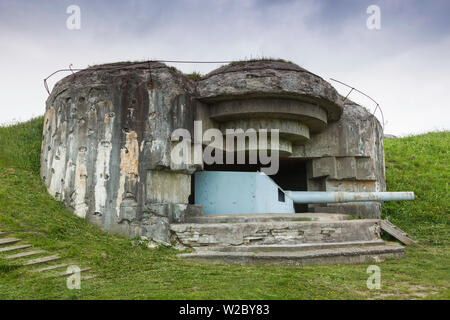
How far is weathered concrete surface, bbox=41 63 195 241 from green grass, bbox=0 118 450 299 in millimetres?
397

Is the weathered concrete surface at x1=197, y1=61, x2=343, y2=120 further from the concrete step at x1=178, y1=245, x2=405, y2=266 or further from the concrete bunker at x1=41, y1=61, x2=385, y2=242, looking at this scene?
the concrete step at x1=178, y1=245, x2=405, y2=266

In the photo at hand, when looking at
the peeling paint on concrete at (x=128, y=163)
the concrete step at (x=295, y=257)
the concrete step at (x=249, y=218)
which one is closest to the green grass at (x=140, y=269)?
the concrete step at (x=295, y=257)

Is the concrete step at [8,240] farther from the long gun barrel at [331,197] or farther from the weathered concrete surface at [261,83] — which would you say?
the long gun barrel at [331,197]

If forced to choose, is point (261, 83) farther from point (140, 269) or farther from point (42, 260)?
point (42, 260)

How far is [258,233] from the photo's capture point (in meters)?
6.46

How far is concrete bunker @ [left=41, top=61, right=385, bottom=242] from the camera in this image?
6.82m

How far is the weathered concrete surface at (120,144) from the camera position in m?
6.78

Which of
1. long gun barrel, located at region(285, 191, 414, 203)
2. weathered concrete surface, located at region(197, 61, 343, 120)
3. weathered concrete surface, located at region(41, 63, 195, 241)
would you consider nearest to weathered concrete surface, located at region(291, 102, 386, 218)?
long gun barrel, located at region(285, 191, 414, 203)

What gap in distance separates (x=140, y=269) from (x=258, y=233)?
2.17m

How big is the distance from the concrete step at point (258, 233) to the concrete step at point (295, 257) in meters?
0.36

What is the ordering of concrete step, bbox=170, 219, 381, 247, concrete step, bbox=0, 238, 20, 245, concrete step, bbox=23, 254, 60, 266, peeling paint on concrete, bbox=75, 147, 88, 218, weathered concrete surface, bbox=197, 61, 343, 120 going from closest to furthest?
concrete step, bbox=23, 254, 60, 266, concrete step, bbox=0, 238, 20, 245, concrete step, bbox=170, 219, 381, 247, peeling paint on concrete, bbox=75, 147, 88, 218, weathered concrete surface, bbox=197, 61, 343, 120

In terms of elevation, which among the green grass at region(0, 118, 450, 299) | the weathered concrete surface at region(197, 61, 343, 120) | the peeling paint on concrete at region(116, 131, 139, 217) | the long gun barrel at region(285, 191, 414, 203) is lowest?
the green grass at region(0, 118, 450, 299)

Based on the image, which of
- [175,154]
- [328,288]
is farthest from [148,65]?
[328,288]

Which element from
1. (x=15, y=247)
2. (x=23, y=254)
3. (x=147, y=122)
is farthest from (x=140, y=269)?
(x=147, y=122)
